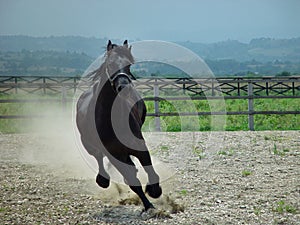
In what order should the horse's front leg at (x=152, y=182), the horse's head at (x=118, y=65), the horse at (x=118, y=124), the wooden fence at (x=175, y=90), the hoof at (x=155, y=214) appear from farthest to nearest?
the wooden fence at (x=175, y=90), the horse's front leg at (x=152, y=182), the horse at (x=118, y=124), the hoof at (x=155, y=214), the horse's head at (x=118, y=65)

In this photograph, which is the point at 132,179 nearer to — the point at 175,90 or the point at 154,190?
the point at 154,190

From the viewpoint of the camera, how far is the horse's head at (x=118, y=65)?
5.11 m

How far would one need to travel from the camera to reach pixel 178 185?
687 cm

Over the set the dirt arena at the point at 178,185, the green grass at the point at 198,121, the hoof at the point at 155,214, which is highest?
the hoof at the point at 155,214

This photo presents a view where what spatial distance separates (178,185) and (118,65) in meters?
2.39

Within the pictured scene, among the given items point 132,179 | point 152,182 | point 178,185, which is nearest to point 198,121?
point 178,185

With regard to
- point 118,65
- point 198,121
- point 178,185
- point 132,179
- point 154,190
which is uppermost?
point 118,65

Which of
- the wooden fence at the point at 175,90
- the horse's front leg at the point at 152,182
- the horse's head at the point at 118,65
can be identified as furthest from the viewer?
the wooden fence at the point at 175,90

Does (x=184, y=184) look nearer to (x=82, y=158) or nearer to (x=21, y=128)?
(x=82, y=158)

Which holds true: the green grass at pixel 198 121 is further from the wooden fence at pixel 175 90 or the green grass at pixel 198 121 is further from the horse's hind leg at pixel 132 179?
the horse's hind leg at pixel 132 179

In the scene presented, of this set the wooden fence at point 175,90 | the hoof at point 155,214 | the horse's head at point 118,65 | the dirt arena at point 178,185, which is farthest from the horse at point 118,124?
the wooden fence at point 175,90

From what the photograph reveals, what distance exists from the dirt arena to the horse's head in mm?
1581

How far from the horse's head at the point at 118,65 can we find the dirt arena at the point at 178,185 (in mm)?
1581

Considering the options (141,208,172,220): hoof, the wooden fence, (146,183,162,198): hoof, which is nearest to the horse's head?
(146,183,162,198): hoof
